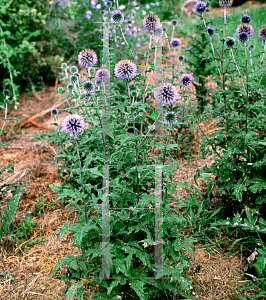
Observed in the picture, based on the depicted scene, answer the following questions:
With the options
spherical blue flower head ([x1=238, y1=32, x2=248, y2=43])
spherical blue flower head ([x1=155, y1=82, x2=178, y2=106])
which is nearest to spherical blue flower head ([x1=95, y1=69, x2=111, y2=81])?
spherical blue flower head ([x1=155, y1=82, x2=178, y2=106])

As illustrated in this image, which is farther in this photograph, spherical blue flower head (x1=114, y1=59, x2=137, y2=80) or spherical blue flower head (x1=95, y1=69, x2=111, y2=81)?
spherical blue flower head (x1=95, y1=69, x2=111, y2=81)

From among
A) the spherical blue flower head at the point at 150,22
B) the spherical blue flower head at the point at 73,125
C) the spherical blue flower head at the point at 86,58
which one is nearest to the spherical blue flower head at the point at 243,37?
the spherical blue flower head at the point at 150,22

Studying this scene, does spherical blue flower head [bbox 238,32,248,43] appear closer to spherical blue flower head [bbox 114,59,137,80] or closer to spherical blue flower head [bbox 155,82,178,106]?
spherical blue flower head [bbox 155,82,178,106]

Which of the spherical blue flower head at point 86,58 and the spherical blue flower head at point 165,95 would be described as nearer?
the spherical blue flower head at point 165,95

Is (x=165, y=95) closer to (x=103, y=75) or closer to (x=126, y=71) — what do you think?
(x=126, y=71)

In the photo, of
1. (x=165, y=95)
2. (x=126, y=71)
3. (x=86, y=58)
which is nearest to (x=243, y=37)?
(x=165, y=95)

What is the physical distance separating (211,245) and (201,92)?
1.96 metres

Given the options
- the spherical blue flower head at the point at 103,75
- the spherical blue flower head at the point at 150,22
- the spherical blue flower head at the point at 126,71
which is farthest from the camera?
the spherical blue flower head at the point at 150,22

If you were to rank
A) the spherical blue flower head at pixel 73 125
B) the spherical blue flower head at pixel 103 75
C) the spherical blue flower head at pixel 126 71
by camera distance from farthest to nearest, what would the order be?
the spherical blue flower head at pixel 103 75, the spherical blue flower head at pixel 126 71, the spherical blue flower head at pixel 73 125

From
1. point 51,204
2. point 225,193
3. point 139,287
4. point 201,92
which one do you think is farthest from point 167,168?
point 201,92

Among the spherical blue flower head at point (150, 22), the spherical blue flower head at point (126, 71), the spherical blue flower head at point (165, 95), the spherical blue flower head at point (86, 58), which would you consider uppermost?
the spherical blue flower head at point (150, 22)

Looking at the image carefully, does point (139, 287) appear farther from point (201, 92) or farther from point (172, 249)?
point (201, 92)

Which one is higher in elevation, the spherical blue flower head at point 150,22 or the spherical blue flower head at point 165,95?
the spherical blue flower head at point 150,22

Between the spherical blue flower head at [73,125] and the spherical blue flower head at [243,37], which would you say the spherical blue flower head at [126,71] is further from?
the spherical blue flower head at [243,37]
